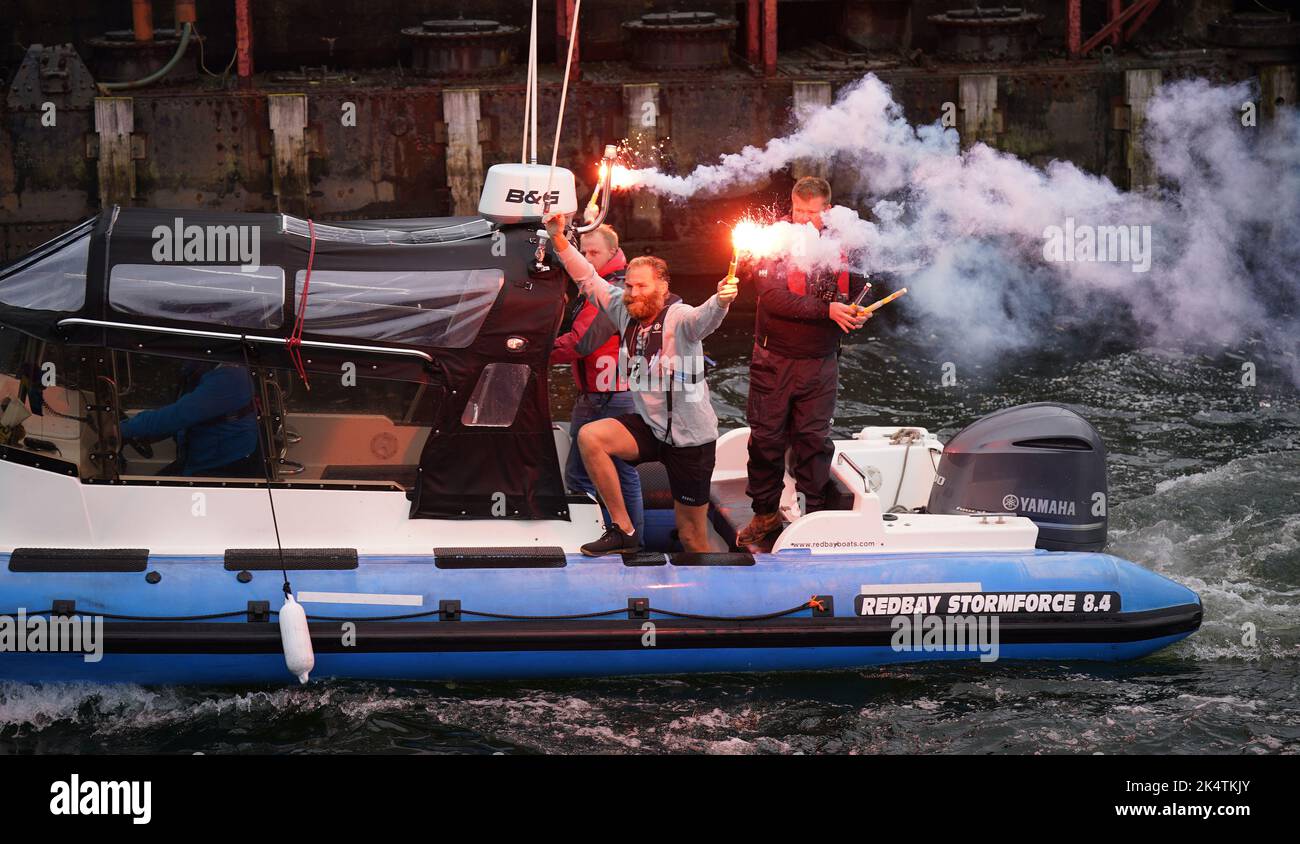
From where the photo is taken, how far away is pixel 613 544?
26.0 feet

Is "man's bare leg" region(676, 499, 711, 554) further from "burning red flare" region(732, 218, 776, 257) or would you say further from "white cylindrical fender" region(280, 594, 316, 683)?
"white cylindrical fender" region(280, 594, 316, 683)

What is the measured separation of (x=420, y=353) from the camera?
25.2 ft

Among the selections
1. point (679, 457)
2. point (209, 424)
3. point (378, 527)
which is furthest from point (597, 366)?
point (209, 424)

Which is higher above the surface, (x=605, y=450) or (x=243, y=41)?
(x=243, y=41)

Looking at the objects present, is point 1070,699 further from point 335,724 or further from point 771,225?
point 335,724

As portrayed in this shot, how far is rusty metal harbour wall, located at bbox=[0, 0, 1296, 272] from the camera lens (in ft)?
50.2

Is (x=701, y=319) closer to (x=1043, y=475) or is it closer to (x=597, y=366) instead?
(x=597, y=366)

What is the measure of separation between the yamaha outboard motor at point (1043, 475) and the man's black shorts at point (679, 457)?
151 centimetres

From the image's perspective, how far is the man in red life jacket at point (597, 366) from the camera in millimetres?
7969

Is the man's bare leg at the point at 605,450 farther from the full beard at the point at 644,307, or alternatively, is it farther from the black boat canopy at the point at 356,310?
A: the full beard at the point at 644,307

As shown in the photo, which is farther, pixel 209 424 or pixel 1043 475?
pixel 1043 475

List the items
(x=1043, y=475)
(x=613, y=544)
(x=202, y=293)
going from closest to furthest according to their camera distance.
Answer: (x=202, y=293) → (x=613, y=544) → (x=1043, y=475)

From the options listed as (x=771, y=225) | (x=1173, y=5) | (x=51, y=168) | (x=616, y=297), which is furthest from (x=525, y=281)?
(x=1173, y=5)

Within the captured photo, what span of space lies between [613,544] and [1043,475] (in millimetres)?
2335
